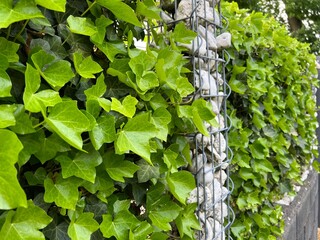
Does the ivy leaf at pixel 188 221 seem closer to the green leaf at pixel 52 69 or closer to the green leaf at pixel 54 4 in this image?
the green leaf at pixel 52 69

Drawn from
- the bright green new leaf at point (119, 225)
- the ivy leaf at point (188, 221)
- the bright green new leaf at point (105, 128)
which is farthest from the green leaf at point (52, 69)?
the ivy leaf at point (188, 221)

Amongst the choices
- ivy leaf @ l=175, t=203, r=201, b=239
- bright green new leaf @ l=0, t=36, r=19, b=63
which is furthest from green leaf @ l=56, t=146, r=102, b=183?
ivy leaf @ l=175, t=203, r=201, b=239

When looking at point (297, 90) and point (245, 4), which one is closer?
point (297, 90)

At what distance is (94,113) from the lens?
0.93 m

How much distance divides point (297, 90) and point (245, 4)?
9400 mm

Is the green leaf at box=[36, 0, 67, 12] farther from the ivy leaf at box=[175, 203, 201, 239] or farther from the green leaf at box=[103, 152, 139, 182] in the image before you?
the ivy leaf at box=[175, 203, 201, 239]

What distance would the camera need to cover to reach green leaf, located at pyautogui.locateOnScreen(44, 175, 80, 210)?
2.82 feet

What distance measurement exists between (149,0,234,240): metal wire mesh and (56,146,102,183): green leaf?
56 cm

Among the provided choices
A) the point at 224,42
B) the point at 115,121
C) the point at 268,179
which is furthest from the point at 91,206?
the point at 268,179

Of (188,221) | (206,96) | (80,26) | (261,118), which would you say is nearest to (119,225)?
(188,221)

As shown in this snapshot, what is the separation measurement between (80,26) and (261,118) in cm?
192

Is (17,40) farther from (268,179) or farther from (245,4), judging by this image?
(245,4)

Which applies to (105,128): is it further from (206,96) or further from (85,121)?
(206,96)

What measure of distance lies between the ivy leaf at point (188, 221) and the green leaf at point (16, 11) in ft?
2.54
